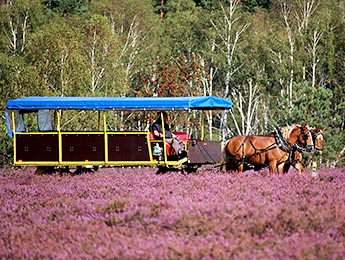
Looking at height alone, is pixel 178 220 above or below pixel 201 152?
above

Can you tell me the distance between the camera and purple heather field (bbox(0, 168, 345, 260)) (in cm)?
951

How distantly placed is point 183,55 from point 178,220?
42.1 m

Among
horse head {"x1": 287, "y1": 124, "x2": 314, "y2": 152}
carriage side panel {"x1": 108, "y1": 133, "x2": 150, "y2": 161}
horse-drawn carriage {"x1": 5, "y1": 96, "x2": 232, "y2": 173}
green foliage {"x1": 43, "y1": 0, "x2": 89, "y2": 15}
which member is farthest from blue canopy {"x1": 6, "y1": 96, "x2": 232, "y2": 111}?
green foliage {"x1": 43, "y1": 0, "x2": 89, "y2": 15}

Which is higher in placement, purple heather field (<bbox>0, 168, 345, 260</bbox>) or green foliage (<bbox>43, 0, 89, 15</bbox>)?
green foliage (<bbox>43, 0, 89, 15</bbox>)

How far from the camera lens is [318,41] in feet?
171

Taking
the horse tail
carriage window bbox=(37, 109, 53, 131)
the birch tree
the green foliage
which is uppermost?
the green foliage

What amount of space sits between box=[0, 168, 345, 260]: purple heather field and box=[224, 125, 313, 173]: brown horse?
70.7 inches

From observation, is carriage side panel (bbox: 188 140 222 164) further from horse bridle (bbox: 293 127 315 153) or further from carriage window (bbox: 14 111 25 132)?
carriage window (bbox: 14 111 25 132)

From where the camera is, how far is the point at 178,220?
11.2 m

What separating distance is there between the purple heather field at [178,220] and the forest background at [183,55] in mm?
21908

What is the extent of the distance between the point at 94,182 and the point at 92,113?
23.3m

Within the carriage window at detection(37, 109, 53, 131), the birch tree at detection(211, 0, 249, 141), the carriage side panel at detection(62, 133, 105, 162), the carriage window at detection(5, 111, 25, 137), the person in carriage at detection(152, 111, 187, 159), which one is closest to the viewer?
the person in carriage at detection(152, 111, 187, 159)

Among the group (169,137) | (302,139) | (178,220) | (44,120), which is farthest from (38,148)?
(178,220)

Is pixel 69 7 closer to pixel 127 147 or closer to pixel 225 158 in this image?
pixel 127 147
